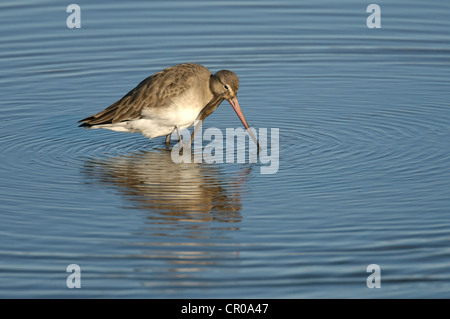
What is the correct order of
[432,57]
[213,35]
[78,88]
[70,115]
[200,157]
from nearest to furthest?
[200,157], [70,115], [78,88], [432,57], [213,35]

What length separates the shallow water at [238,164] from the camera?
812 cm

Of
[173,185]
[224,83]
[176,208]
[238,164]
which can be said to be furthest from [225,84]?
[176,208]

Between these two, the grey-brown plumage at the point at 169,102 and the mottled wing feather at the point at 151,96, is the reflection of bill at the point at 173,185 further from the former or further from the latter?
the mottled wing feather at the point at 151,96

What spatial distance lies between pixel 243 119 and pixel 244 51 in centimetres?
435

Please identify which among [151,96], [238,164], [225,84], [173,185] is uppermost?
[225,84]

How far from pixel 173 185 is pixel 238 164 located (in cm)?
110

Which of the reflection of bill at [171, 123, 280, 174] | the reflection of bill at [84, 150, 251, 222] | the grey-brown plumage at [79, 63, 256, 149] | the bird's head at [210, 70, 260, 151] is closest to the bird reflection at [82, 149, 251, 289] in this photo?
the reflection of bill at [84, 150, 251, 222]

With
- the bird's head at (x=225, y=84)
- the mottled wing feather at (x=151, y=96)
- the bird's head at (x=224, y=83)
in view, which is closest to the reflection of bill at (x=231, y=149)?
the bird's head at (x=225, y=84)

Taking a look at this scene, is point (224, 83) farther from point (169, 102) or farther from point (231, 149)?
point (231, 149)

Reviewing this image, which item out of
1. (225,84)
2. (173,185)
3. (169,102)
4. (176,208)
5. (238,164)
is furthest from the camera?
(225,84)

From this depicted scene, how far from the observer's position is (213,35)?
56.6 feet

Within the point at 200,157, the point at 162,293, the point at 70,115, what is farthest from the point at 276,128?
the point at 162,293

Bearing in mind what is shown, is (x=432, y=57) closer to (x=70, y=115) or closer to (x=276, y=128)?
(x=276, y=128)

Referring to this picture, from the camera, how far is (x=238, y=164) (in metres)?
11.2
